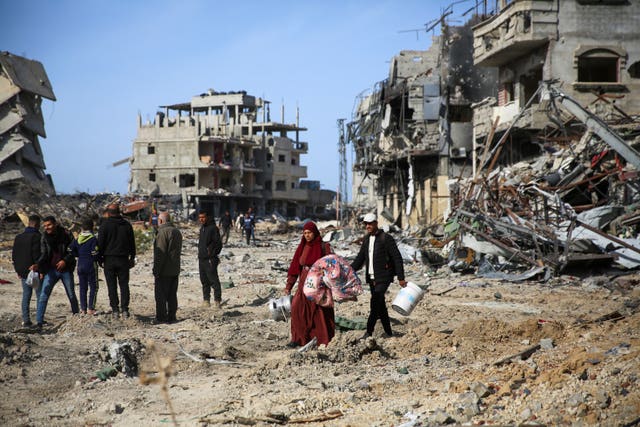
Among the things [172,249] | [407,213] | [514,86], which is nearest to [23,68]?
[407,213]

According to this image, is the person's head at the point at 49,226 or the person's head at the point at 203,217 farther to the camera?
the person's head at the point at 203,217

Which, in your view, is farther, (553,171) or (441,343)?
(553,171)

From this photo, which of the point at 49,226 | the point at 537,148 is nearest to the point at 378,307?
the point at 49,226

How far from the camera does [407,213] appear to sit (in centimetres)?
3712

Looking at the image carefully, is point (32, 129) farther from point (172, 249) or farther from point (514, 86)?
point (172, 249)

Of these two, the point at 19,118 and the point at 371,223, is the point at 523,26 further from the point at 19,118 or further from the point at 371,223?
the point at 19,118

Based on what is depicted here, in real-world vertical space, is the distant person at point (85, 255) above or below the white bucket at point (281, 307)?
above

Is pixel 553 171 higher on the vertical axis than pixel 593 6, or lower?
lower

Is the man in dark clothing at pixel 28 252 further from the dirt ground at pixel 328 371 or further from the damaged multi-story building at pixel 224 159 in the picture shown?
the damaged multi-story building at pixel 224 159

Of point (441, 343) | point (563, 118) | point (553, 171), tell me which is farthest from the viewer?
point (563, 118)

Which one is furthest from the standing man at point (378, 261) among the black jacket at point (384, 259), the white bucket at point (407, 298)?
the white bucket at point (407, 298)

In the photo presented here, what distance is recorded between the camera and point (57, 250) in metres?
9.40

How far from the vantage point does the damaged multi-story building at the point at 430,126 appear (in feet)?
114

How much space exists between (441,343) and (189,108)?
7286 cm
